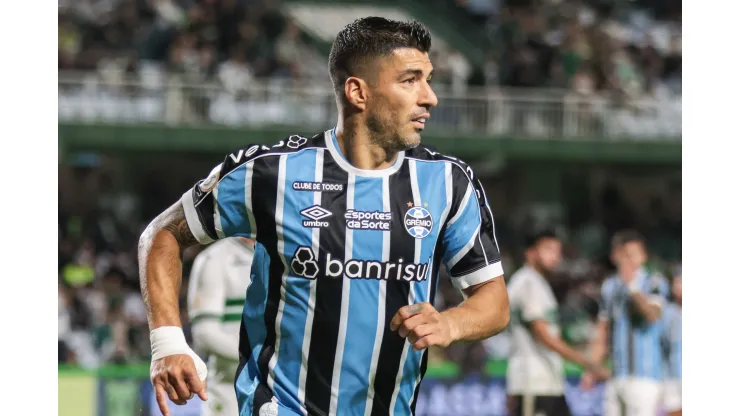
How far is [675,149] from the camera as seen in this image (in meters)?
22.5

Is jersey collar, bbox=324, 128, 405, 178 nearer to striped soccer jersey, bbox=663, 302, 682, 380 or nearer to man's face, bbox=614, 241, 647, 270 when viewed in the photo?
man's face, bbox=614, 241, 647, 270

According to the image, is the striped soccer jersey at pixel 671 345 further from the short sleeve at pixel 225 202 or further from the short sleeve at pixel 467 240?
the short sleeve at pixel 225 202

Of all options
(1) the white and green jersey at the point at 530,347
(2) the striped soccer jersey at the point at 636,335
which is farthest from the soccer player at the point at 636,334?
(1) the white and green jersey at the point at 530,347

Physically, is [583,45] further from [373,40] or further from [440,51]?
[373,40]

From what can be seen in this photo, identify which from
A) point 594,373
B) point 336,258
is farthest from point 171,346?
point 594,373

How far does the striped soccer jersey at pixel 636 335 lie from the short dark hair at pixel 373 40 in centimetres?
651

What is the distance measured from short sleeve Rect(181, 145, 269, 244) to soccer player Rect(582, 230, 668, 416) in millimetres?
6507

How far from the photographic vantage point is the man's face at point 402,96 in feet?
14.2

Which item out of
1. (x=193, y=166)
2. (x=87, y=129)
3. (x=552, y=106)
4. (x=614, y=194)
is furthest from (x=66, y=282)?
(x=614, y=194)

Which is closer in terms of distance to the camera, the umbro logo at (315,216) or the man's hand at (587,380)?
the umbro logo at (315,216)

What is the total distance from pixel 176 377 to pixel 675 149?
19.7 m

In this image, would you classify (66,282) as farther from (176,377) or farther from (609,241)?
(176,377)

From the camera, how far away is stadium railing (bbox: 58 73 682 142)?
19.6 m

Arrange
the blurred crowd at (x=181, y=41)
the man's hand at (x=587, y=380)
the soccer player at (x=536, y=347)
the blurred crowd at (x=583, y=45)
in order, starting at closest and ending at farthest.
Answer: the soccer player at (x=536, y=347)
the man's hand at (x=587, y=380)
the blurred crowd at (x=181, y=41)
the blurred crowd at (x=583, y=45)
